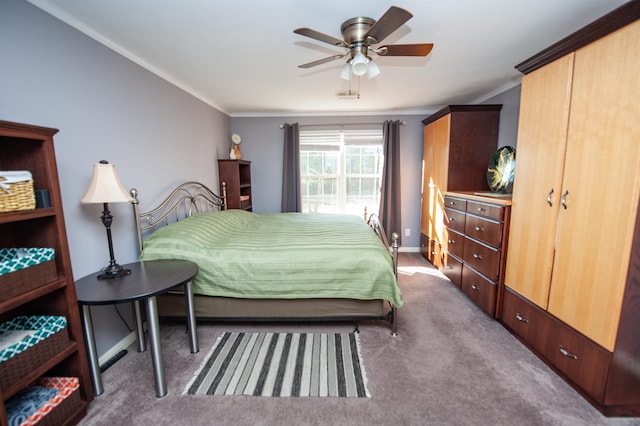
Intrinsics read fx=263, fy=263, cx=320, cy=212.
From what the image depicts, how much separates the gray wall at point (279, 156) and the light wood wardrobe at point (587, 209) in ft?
7.82

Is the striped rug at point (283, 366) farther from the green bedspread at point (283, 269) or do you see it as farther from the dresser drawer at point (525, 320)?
the dresser drawer at point (525, 320)

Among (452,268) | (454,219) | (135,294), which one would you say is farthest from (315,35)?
(452,268)

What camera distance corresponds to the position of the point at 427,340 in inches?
85.7

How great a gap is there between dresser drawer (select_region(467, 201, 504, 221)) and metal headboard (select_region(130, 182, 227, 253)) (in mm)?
3026

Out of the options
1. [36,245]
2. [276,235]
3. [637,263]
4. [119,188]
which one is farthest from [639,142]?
[36,245]

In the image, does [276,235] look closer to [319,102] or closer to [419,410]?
[419,410]

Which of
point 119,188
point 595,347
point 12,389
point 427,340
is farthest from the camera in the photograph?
point 427,340

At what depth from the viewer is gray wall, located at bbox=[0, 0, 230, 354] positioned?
4.77 feet

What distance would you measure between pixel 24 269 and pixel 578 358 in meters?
3.04

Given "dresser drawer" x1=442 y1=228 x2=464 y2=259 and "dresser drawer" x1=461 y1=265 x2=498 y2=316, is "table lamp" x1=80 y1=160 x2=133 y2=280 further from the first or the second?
"dresser drawer" x1=442 y1=228 x2=464 y2=259

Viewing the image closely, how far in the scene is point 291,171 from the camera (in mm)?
4484

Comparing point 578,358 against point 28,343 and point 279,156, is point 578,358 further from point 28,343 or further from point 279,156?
point 279,156

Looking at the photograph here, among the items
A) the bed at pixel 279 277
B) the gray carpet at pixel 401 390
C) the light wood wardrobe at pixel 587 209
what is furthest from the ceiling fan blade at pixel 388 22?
the gray carpet at pixel 401 390

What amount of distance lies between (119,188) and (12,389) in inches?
42.5
